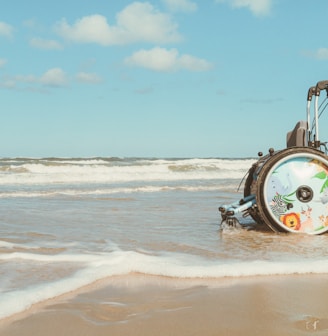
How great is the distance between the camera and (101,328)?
2.59m

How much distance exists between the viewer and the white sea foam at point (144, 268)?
3195 mm

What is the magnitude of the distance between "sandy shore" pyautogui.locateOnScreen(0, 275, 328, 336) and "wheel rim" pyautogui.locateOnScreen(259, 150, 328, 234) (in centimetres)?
179

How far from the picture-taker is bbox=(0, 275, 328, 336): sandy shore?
2553mm

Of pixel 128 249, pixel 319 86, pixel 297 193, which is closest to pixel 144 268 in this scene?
pixel 128 249

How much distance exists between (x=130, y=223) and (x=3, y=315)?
374 cm

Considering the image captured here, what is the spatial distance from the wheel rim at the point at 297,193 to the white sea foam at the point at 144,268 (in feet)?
4.22

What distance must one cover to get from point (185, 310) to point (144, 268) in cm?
95

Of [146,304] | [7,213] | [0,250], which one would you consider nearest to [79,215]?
[7,213]

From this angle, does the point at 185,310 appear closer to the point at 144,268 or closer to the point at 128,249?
the point at 144,268

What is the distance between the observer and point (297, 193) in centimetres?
529

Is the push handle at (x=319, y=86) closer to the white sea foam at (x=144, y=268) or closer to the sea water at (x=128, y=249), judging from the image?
the sea water at (x=128, y=249)

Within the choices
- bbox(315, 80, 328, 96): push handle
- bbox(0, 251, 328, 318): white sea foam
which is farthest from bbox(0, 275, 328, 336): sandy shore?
bbox(315, 80, 328, 96): push handle

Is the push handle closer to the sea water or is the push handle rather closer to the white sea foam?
the sea water

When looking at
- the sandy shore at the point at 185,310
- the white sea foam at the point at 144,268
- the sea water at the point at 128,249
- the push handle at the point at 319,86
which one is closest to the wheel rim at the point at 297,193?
the sea water at the point at 128,249
